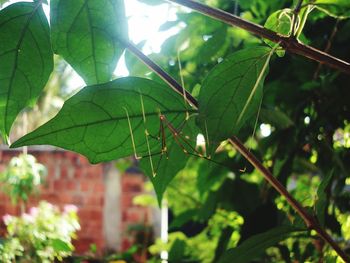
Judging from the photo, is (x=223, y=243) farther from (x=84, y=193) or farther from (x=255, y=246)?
(x=84, y=193)

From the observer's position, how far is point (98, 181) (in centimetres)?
349

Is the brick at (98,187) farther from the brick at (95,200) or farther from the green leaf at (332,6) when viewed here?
the green leaf at (332,6)

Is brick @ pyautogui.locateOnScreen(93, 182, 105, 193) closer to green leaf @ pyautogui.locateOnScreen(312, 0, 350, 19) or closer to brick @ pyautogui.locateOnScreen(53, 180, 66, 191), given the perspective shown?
brick @ pyautogui.locateOnScreen(53, 180, 66, 191)

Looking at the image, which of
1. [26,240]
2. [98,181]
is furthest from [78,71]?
[98,181]

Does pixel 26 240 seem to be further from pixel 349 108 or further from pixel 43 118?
pixel 43 118

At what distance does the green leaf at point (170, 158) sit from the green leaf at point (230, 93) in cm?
4

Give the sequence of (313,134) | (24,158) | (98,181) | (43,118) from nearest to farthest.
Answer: (313,134)
(24,158)
(98,181)
(43,118)

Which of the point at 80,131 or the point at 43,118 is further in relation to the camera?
the point at 43,118

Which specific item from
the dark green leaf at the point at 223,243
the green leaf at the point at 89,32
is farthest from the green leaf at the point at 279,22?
the dark green leaf at the point at 223,243

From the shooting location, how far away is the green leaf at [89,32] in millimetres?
345

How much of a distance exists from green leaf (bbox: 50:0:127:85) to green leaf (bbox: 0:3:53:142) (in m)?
0.02

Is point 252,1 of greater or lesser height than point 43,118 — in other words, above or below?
above

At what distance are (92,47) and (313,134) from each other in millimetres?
416

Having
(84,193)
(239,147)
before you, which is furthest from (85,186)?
(239,147)
